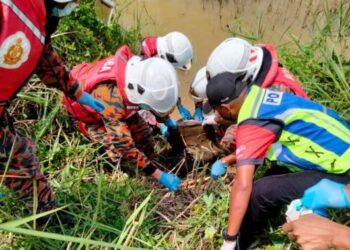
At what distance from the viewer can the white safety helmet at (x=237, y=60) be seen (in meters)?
3.28

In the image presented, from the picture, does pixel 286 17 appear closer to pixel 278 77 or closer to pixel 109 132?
pixel 278 77

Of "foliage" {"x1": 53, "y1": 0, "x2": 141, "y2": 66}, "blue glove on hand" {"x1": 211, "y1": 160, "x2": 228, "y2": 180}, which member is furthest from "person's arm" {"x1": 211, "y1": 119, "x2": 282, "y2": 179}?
"foliage" {"x1": 53, "y1": 0, "x2": 141, "y2": 66}

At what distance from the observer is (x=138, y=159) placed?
11.3 feet

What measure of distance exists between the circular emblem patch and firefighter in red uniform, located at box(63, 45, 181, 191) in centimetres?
115

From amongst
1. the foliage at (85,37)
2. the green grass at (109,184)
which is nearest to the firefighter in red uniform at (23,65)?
the green grass at (109,184)

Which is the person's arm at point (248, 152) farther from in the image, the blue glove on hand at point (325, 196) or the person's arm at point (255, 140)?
the blue glove on hand at point (325, 196)

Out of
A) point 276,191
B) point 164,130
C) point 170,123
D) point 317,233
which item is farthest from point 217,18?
point 317,233

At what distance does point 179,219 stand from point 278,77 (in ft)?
3.56

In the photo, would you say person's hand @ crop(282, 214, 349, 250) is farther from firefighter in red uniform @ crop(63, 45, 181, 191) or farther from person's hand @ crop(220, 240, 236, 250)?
firefighter in red uniform @ crop(63, 45, 181, 191)

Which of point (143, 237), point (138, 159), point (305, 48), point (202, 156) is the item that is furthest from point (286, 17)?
point (143, 237)

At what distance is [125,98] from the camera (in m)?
3.39

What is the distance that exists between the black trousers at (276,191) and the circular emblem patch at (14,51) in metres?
1.39

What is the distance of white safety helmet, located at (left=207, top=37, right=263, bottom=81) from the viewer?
10.8 feet

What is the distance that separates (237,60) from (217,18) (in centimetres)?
327
